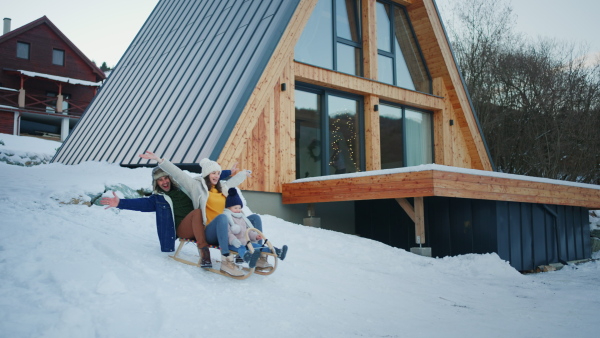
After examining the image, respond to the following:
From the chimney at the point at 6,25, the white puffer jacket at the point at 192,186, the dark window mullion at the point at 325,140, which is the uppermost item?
the chimney at the point at 6,25

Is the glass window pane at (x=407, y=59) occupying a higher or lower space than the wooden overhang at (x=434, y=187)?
higher

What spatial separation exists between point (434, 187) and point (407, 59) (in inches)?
285

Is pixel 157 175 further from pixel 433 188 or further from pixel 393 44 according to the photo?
pixel 393 44

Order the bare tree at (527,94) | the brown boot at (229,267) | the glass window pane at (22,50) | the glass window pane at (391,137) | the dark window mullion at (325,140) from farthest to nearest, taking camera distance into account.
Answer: the glass window pane at (22,50) < the bare tree at (527,94) < the glass window pane at (391,137) < the dark window mullion at (325,140) < the brown boot at (229,267)

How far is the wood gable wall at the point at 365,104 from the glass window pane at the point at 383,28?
1.84 ft

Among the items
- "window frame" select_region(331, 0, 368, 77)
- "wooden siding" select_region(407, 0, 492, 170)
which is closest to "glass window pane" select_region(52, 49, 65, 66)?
"window frame" select_region(331, 0, 368, 77)

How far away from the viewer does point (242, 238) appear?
531cm

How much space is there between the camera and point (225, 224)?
5.00m

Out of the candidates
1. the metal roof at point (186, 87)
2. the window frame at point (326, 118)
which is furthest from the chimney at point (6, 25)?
the window frame at point (326, 118)

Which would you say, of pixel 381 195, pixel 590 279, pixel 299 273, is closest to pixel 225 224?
pixel 299 273

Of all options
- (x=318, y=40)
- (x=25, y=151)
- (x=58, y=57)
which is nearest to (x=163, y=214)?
(x=318, y=40)

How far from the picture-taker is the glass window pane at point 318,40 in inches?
460

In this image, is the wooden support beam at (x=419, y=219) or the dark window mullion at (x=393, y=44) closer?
the wooden support beam at (x=419, y=219)

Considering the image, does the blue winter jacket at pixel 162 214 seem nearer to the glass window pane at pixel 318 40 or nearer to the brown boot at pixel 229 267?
the brown boot at pixel 229 267
